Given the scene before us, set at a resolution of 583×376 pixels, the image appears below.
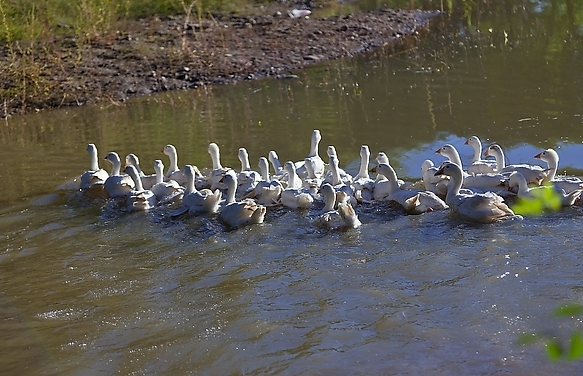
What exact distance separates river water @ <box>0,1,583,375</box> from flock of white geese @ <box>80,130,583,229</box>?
0.19m

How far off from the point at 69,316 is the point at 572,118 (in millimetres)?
8581

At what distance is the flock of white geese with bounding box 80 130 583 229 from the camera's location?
28.9 feet

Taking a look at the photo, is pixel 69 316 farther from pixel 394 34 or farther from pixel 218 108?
pixel 394 34

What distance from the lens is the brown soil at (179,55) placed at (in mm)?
16250

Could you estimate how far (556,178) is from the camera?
950 cm

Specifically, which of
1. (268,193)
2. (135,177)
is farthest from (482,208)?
(135,177)

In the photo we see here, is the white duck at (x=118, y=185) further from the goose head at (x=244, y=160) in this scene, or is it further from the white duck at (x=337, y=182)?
the white duck at (x=337, y=182)

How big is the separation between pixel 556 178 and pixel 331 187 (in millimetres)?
2628

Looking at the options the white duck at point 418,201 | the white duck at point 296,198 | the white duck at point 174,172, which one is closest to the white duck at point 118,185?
the white duck at point 174,172

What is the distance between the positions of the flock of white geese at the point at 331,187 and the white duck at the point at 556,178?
0.03 feet

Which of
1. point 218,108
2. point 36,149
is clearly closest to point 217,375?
point 36,149

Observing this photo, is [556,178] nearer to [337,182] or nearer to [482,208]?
[482,208]

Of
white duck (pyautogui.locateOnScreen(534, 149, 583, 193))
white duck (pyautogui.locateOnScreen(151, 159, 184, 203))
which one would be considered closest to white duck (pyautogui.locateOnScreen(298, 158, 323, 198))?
white duck (pyautogui.locateOnScreen(151, 159, 184, 203))

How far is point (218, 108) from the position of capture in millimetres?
15406
